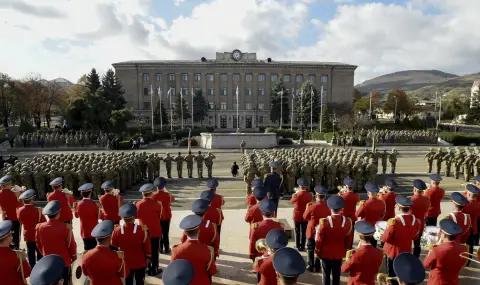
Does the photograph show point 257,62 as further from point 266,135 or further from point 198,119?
point 266,135

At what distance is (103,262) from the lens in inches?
172

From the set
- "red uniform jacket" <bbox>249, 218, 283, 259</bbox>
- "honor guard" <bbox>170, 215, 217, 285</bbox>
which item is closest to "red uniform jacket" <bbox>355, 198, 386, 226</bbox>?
"red uniform jacket" <bbox>249, 218, 283, 259</bbox>

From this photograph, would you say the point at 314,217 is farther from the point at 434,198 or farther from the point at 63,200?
the point at 63,200

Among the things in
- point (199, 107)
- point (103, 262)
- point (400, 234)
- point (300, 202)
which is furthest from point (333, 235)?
point (199, 107)

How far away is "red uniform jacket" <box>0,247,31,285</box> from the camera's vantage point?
4.21m

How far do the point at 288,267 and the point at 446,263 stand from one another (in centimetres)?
267

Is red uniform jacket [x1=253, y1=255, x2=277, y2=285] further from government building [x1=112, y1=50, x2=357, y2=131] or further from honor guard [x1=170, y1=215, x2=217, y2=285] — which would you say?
government building [x1=112, y1=50, x2=357, y2=131]

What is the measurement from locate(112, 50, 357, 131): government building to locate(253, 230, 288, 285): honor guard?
71863 mm

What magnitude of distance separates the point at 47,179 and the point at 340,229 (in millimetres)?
12660

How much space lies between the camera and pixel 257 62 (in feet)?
248

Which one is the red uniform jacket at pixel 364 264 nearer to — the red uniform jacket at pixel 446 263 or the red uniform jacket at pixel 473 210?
the red uniform jacket at pixel 446 263

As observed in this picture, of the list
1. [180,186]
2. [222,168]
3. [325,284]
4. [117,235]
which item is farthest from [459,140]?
[117,235]

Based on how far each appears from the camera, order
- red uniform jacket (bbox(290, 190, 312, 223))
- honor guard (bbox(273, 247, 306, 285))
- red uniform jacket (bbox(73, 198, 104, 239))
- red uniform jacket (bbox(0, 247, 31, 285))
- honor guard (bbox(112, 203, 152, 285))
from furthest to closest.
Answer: red uniform jacket (bbox(290, 190, 312, 223)), red uniform jacket (bbox(73, 198, 104, 239)), honor guard (bbox(112, 203, 152, 285)), red uniform jacket (bbox(0, 247, 31, 285)), honor guard (bbox(273, 247, 306, 285))

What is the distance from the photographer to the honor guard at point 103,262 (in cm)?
436
